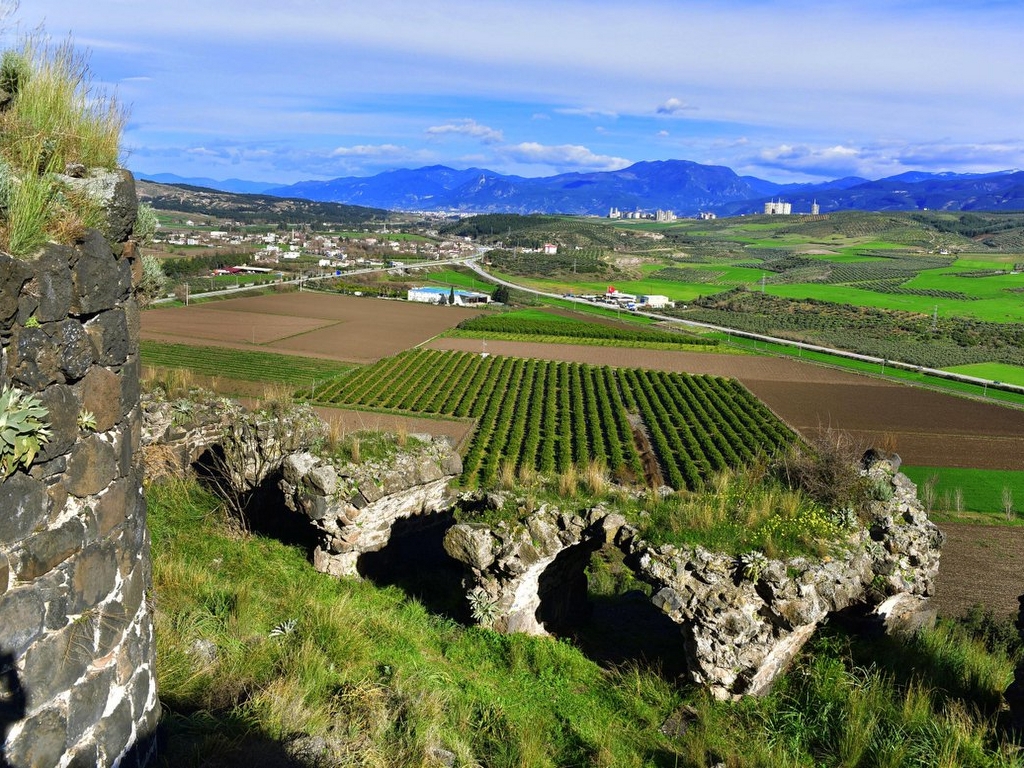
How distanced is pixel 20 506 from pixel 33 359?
0.88 meters

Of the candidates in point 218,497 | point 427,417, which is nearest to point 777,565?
point 218,497

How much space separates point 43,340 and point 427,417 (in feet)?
137

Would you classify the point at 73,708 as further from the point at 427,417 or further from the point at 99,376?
the point at 427,417

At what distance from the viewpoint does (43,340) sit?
4297 millimetres

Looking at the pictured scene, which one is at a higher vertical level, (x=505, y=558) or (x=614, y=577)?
(x=505, y=558)

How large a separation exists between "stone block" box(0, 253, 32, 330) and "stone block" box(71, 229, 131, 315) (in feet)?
1.43

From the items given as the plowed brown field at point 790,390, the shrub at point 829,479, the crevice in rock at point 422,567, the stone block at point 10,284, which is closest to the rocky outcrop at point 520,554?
the crevice in rock at point 422,567

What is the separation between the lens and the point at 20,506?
419 centimetres

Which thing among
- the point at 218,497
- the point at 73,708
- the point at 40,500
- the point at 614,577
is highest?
the point at 40,500

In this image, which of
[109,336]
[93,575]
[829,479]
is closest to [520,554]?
[829,479]

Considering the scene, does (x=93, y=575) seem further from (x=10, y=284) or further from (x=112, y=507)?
(x=10, y=284)

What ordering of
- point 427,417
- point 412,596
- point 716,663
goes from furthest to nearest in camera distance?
1. point 427,417
2. point 412,596
3. point 716,663

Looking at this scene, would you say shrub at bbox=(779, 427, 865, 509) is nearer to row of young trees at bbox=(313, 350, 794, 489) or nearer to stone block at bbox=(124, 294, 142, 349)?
stone block at bbox=(124, 294, 142, 349)

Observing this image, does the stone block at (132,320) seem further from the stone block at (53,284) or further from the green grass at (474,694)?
the green grass at (474,694)
